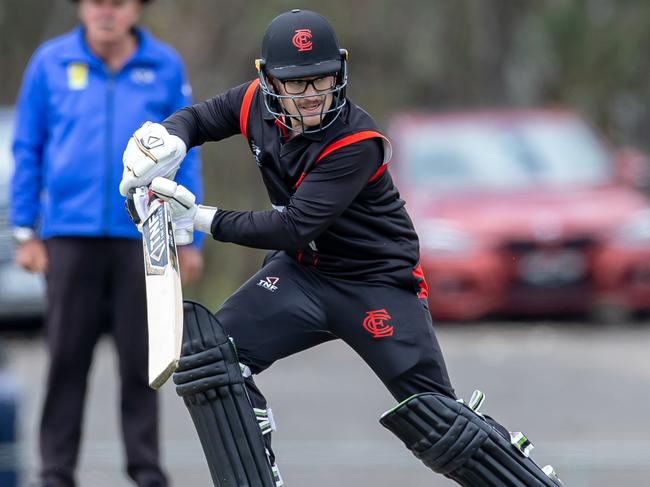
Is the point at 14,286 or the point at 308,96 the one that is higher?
the point at 308,96

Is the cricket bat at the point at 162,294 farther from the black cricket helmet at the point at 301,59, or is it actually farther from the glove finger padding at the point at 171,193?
the black cricket helmet at the point at 301,59

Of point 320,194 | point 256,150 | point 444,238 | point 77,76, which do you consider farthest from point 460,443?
point 444,238

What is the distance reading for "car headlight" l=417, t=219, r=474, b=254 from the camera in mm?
10312

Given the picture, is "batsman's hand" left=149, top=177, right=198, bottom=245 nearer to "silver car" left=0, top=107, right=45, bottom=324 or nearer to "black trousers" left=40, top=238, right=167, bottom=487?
"black trousers" left=40, top=238, right=167, bottom=487

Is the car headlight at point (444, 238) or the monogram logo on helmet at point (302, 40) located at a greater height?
the monogram logo on helmet at point (302, 40)

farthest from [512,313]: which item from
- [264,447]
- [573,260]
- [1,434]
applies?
[264,447]

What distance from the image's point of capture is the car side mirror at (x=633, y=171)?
11.0 meters

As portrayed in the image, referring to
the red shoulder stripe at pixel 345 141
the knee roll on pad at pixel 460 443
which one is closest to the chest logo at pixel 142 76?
the red shoulder stripe at pixel 345 141

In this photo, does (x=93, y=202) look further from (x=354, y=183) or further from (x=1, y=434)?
(x=354, y=183)

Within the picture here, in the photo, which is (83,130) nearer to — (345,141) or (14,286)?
(345,141)

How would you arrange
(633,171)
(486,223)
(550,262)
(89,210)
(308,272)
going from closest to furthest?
1. (308,272)
2. (89,210)
3. (550,262)
4. (486,223)
5. (633,171)

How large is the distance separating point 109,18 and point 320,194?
5.12 feet

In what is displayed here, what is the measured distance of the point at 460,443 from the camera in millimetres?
4383

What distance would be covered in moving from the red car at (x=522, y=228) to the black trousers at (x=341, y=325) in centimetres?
577
